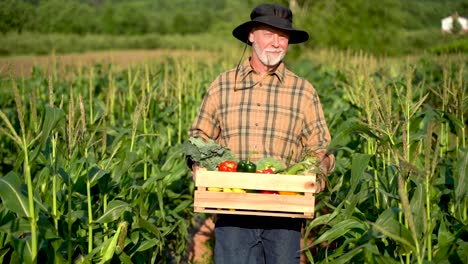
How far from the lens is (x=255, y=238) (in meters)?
4.27

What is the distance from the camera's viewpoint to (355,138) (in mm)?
7590

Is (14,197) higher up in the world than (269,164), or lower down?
lower down

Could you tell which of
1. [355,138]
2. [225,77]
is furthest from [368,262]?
[355,138]

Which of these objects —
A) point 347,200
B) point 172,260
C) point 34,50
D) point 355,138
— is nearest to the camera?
point 347,200

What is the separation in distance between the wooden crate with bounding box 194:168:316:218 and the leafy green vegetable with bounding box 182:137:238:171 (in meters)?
0.22

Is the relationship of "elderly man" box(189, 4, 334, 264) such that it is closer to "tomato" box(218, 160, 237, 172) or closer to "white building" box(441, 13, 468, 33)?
"tomato" box(218, 160, 237, 172)

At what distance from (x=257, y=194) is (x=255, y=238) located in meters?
0.57

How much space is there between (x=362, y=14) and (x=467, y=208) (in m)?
28.7

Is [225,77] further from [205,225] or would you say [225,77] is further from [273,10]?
[205,225]

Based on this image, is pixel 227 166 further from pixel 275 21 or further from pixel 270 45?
pixel 275 21

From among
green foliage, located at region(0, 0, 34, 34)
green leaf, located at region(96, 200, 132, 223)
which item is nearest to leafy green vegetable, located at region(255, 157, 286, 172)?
green leaf, located at region(96, 200, 132, 223)

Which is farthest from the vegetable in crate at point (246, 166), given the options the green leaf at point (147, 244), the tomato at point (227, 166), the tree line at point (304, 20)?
the tree line at point (304, 20)

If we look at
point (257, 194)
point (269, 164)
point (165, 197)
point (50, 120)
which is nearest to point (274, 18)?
point (269, 164)

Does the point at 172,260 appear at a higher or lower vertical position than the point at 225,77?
lower
